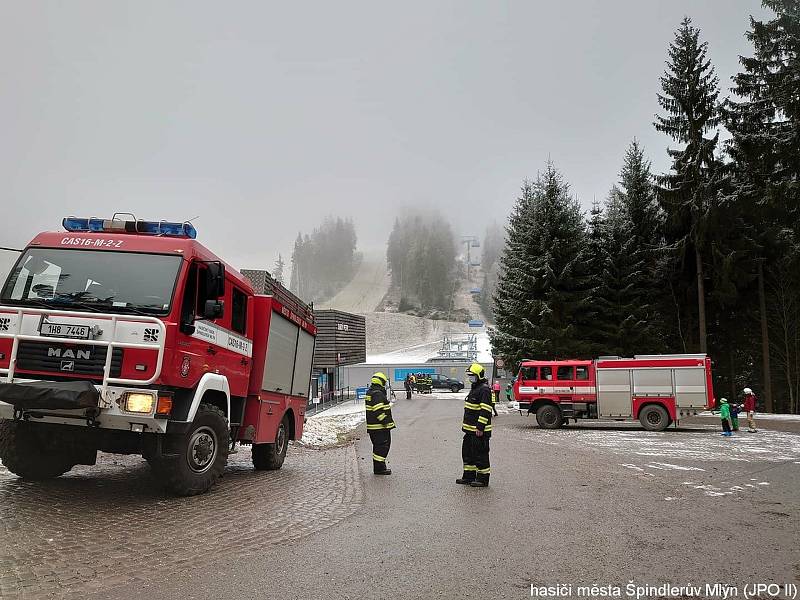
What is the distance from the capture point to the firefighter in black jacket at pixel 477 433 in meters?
8.41

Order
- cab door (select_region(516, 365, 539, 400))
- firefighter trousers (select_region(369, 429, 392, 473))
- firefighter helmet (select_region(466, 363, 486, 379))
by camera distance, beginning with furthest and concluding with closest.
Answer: cab door (select_region(516, 365, 539, 400)), firefighter trousers (select_region(369, 429, 392, 473)), firefighter helmet (select_region(466, 363, 486, 379))

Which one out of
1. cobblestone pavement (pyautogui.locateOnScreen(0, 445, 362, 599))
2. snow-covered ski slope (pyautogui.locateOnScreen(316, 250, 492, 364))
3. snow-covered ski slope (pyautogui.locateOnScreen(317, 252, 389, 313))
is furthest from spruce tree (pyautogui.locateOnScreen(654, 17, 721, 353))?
snow-covered ski slope (pyautogui.locateOnScreen(317, 252, 389, 313))

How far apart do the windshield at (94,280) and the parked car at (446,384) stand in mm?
46467

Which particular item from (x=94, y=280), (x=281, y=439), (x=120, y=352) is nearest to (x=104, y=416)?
(x=120, y=352)

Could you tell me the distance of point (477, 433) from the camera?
8398 mm

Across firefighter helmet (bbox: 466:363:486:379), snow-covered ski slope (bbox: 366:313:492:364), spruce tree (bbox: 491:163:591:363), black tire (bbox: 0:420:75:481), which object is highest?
snow-covered ski slope (bbox: 366:313:492:364)

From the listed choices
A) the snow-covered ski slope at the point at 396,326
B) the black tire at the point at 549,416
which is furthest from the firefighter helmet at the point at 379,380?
the snow-covered ski slope at the point at 396,326

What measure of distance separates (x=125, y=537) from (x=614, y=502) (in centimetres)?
597

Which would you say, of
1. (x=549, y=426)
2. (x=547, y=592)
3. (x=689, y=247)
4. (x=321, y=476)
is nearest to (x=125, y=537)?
(x=547, y=592)

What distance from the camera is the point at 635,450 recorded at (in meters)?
14.0

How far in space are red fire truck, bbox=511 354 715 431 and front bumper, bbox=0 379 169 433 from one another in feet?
58.5

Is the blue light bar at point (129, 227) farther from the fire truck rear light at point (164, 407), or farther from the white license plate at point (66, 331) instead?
the fire truck rear light at point (164, 407)

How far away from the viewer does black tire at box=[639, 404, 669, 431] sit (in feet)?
64.8

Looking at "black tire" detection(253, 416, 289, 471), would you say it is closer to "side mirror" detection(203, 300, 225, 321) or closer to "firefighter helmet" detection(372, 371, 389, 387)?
"firefighter helmet" detection(372, 371, 389, 387)
